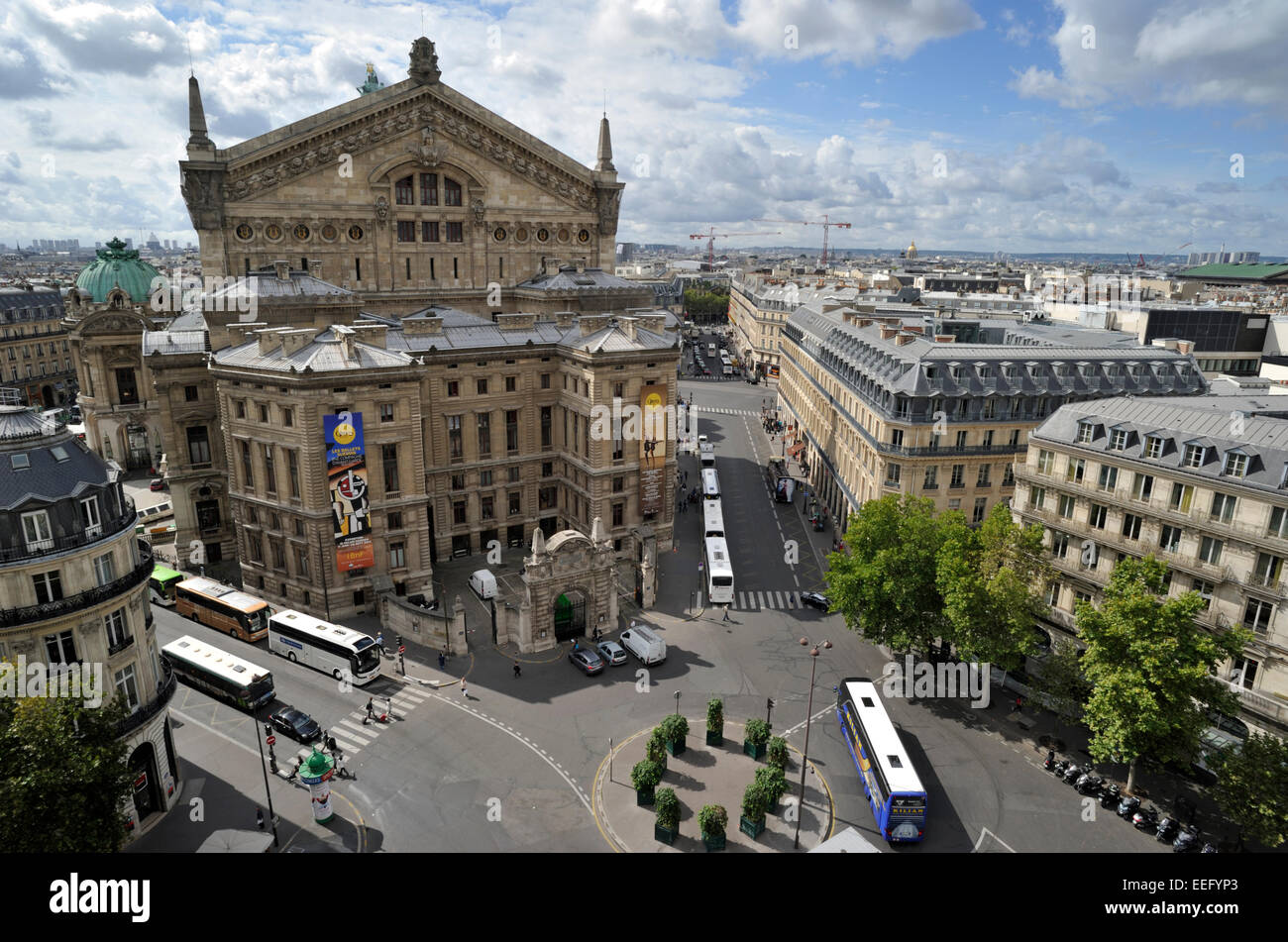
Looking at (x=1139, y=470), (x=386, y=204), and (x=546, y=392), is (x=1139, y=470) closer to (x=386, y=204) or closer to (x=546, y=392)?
(x=546, y=392)

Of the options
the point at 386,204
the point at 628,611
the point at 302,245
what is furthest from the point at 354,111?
the point at 628,611

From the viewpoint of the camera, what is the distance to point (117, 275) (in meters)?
102

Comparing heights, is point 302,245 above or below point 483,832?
above

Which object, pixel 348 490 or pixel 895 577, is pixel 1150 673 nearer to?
pixel 895 577

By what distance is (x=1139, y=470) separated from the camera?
2117 inches

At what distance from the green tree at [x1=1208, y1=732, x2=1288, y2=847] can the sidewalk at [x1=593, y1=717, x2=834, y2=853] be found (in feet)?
64.0

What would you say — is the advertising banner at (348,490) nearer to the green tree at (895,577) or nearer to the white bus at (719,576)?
the white bus at (719,576)

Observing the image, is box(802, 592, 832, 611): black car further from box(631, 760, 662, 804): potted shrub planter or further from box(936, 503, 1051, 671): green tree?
box(631, 760, 662, 804): potted shrub planter

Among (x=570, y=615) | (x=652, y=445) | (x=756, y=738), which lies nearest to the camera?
(x=756, y=738)

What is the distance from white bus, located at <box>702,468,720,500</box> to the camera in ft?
311

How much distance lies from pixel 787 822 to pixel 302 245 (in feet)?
226

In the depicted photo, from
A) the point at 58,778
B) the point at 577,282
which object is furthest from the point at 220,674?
the point at 577,282

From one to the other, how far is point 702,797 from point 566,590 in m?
21.5
